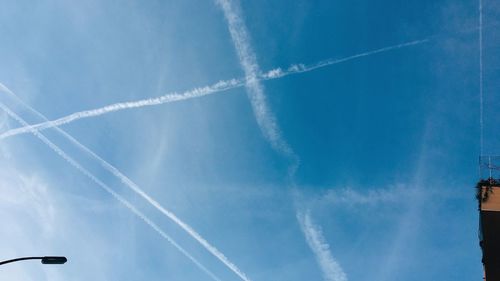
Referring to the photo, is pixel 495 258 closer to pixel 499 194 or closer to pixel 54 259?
Result: pixel 499 194

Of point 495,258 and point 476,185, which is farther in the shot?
point 476,185

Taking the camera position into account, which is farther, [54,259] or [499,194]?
[499,194]

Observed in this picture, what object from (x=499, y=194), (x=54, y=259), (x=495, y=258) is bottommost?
(x=54, y=259)

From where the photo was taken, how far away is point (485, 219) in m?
42.2

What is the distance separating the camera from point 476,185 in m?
44.6

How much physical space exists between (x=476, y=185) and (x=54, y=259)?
43.6m

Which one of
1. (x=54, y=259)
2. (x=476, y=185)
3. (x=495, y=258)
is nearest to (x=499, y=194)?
(x=476, y=185)

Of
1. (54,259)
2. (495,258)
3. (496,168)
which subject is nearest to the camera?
(54,259)

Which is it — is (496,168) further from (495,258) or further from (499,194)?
(495,258)

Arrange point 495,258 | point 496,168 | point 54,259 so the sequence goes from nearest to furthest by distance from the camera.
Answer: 1. point 54,259
2. point 495,258
3. point 496,168

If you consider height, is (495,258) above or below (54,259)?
above

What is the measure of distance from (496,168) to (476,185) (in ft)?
9.12

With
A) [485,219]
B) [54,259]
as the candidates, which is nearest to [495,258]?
[485,219]

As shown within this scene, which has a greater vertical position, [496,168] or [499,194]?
[496,168]
